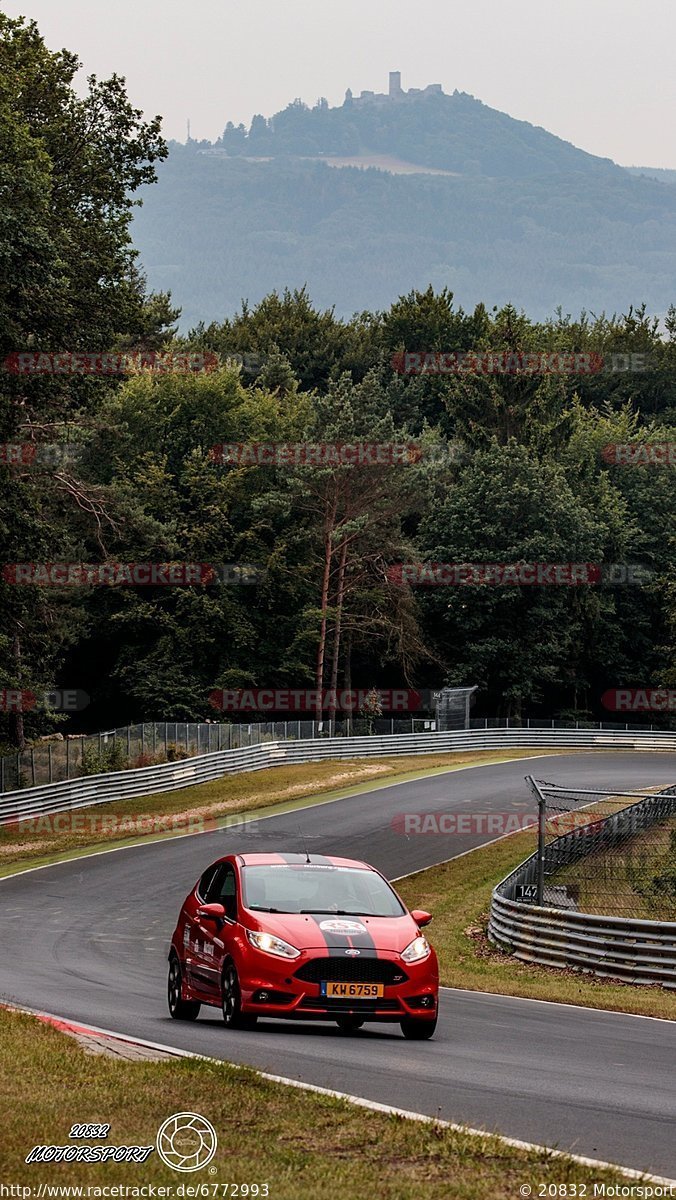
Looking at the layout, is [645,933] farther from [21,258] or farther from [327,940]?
[21,258]

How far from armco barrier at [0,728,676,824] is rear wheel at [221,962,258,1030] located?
3144 cm

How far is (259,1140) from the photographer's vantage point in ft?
26.5

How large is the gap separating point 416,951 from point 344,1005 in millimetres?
852

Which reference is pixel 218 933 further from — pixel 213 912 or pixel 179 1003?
pixel 179 1003

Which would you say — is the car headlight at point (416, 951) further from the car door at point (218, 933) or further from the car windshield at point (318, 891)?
the car door at point (218, 933)

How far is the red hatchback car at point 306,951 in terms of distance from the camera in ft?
42.2

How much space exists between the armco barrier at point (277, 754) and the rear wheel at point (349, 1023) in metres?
31.3

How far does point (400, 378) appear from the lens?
10312 cm

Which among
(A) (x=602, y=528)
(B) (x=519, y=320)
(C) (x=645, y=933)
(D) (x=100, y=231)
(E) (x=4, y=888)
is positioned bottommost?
(E) (x=4, y=888)

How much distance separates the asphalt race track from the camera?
30.1 feet

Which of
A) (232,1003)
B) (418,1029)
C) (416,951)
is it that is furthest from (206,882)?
(418,1029)

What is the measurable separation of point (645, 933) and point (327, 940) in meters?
8.88

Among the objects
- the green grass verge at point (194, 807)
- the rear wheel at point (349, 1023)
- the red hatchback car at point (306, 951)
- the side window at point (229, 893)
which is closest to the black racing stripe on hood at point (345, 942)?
the red hatchback car at point (306, 951)

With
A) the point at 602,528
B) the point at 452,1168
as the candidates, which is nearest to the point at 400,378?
the point at 602,528
